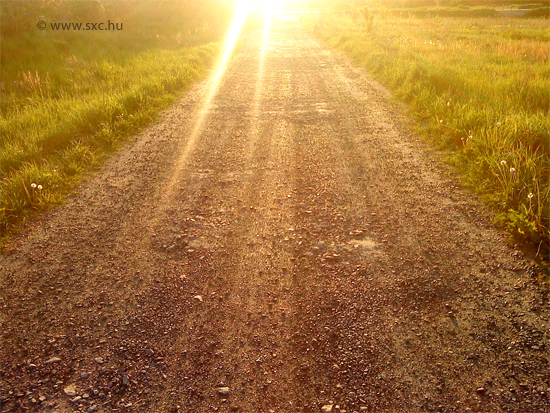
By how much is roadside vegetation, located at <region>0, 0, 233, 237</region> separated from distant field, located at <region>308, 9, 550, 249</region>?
489 centimetres

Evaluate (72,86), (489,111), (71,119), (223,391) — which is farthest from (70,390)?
(72,86)

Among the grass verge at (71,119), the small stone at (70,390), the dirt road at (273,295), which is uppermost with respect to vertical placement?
the grass verge at (71,119)

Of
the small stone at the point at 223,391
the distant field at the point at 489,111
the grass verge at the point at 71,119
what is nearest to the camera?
the small stone at the point at 223,391

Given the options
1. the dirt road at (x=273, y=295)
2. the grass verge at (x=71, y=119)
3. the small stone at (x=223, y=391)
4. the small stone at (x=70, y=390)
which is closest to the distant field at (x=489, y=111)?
the dirt road at (x=273, y=295)

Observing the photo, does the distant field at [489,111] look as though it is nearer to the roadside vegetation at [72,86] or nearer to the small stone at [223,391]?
the small stone at [223,391]

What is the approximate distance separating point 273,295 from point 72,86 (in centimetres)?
937

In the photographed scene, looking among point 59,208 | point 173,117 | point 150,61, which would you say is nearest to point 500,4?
point 150,61

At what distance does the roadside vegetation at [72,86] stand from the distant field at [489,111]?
4.89 m

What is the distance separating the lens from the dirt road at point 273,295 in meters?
2.70

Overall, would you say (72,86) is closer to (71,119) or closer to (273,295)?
(71,119)

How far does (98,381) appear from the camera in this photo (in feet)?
9.11

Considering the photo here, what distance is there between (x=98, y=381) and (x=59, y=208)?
283 centimetres

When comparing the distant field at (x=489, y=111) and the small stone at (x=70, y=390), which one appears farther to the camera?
the distant field at (x=489, y=111)

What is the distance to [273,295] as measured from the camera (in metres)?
3.51
